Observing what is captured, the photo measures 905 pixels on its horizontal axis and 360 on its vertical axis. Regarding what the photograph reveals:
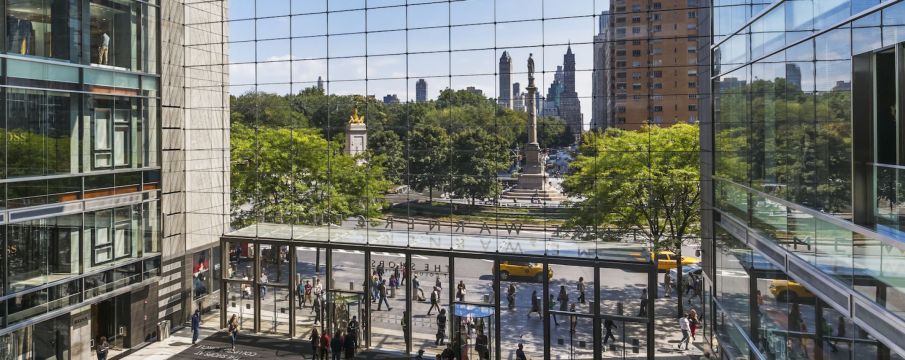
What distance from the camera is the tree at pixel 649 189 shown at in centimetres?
2045

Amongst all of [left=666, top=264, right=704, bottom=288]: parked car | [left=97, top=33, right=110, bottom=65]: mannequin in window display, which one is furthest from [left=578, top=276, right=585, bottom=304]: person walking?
[left=97, top=33, right=110, bottom=65]: mannequin in window display

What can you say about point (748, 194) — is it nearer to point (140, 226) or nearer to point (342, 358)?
point (342, 358)

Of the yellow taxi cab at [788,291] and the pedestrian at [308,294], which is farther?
the pedestrian at [308,294]

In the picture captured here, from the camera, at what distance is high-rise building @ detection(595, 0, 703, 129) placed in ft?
64.1

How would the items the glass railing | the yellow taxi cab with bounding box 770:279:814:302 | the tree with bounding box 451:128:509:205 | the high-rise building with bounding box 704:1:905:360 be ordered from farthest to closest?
the tree with bounding box 451:128:509:205, the yellow taxi cab with bounding box 770:279:814:302, the high-rise building with bounding box 704:1:905:360, the glass railing

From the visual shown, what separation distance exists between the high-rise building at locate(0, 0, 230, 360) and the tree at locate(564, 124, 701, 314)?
12939mm

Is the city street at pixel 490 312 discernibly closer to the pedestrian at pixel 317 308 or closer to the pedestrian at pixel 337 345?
the pedestrian at pixel 317 308

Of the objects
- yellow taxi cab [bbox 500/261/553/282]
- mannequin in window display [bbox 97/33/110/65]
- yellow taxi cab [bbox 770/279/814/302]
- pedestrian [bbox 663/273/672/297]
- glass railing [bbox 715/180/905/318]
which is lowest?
pedestrian [bbox 663/273/672/297]

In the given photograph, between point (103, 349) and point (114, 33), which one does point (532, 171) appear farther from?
point (103, 349)

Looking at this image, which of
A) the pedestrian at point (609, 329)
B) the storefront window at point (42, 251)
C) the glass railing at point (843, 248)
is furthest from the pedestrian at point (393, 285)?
the glass railing at point (843, 248)

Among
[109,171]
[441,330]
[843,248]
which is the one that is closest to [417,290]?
[441,330]

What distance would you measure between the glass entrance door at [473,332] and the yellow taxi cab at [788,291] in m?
7.28

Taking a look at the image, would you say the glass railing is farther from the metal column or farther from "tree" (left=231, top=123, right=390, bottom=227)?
"tree" (left=231, top=123, right=390, bottom=227)

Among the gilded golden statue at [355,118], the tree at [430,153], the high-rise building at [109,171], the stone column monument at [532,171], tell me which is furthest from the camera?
the tree at [430,153]
